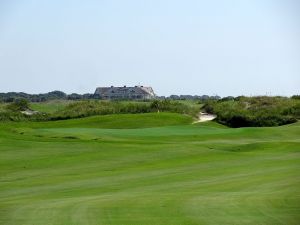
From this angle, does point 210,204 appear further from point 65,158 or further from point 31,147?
point 31,147

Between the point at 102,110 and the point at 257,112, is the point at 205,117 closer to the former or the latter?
the point at 257,112

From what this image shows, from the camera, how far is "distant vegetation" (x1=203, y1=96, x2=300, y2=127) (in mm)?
71062

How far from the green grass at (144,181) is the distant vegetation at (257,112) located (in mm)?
20302

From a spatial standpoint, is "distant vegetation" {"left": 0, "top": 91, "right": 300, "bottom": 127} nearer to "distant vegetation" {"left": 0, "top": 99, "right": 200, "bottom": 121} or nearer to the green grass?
"distant vegetation" {"left": 0, "top": 99, "right": 200, "bottom": 121}

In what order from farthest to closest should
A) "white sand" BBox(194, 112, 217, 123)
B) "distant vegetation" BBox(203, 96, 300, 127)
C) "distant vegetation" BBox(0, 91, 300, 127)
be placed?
"white sand" BBox(194, 112, 217, 123)
"distant vegetation" BBox(0, 91, 300, 127)
"distant vegetation" BBox(203, 96, 300, 127)

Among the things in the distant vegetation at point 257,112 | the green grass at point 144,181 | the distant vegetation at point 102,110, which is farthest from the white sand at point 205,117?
the green grass at point 144,181

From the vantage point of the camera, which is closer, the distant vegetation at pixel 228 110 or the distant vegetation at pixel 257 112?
the distant vegetation at pixel 257 112

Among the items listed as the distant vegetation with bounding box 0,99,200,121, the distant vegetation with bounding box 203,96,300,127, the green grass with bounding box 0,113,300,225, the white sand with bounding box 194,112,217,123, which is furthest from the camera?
the distant vegetation with bounding box 0,99,200,121

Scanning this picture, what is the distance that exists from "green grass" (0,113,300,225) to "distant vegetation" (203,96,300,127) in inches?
799

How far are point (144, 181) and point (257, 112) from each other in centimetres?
5250

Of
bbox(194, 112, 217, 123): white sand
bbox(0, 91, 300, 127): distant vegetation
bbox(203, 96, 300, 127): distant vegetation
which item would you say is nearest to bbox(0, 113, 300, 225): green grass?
bbox(203, 96, 300, 127): distant vegetation

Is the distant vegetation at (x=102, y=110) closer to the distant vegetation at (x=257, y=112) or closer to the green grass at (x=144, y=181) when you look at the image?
the distant vegetation at (x=257, y=112)

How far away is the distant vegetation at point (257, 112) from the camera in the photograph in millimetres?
71062

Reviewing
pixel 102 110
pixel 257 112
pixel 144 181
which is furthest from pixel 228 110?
pixel 144 181
